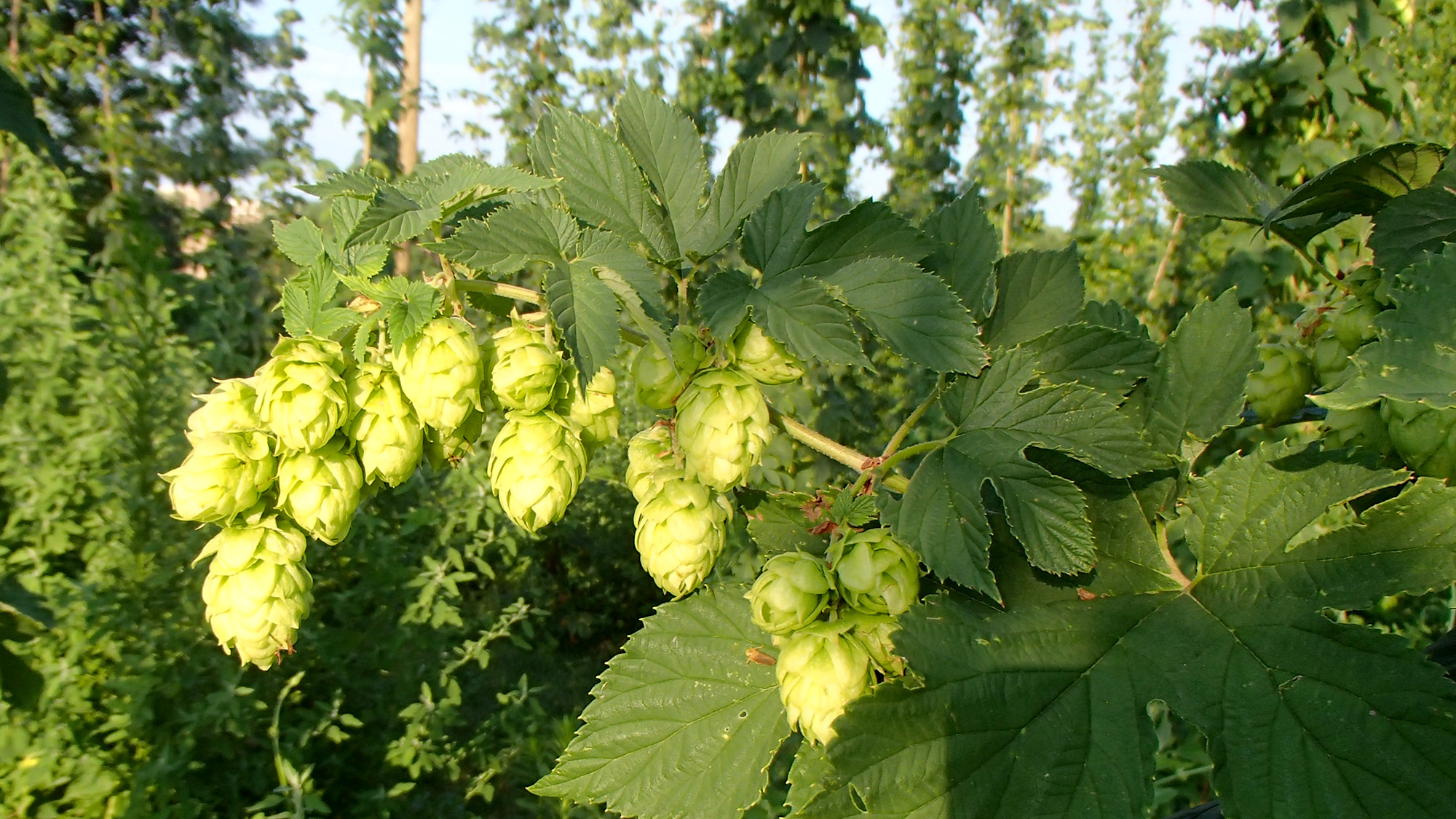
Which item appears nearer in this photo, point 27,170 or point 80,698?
point 80,698

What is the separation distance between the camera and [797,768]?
0.84 meters

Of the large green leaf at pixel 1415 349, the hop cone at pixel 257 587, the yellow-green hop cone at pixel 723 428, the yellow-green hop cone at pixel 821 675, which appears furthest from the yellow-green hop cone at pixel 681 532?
the large green leaf at pixel 1415 349

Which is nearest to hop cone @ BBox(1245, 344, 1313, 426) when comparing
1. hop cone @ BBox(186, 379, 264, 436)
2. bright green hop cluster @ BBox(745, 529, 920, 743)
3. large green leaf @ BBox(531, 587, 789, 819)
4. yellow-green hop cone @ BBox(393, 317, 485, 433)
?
bright green hop cluster @ BBox(745, 529, 920, 743)

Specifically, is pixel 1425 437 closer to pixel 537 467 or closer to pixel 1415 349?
pixel 1415 349

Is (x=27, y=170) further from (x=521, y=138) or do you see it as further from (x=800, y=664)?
(x=800, y=664)

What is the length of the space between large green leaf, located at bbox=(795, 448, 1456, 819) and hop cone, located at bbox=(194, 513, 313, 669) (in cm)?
59

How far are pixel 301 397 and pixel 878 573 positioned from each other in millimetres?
597

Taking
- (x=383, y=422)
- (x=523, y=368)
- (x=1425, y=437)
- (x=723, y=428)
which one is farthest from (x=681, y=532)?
(x=1425, y=437)

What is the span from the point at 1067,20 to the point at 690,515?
7893 mm

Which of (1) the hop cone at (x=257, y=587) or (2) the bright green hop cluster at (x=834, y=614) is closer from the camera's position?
(2) the bright green hop cluster at (x=834, y=614)

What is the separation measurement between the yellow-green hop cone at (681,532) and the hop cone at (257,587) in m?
0.39

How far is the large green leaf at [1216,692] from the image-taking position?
738 mm

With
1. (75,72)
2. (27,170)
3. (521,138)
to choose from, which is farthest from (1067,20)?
(75,72)

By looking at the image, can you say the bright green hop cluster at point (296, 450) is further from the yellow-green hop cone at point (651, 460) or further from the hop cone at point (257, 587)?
the yellow-green hop cone at point (651, 460)
